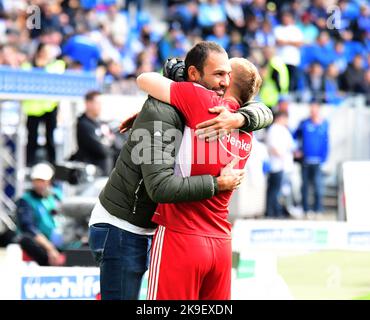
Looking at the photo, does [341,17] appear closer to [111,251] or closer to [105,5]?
[105,5]

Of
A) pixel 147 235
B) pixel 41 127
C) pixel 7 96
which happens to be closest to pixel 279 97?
pixel 41 127

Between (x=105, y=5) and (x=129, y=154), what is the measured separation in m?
14.9

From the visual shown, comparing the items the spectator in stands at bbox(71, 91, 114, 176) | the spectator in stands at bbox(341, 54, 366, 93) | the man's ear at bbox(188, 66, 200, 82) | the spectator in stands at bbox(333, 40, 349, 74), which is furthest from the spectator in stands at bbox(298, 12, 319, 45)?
the man's ear at bbox(188, 66, 200, 82)

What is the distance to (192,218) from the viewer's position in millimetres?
5090

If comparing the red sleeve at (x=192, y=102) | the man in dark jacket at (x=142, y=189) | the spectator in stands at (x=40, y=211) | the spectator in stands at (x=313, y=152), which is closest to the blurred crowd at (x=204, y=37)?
the spectator in stands at (x=313, y=152)

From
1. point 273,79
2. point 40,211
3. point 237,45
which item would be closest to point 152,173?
point 40,211

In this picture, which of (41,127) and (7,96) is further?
(41,127)

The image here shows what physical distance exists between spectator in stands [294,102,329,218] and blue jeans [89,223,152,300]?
11.8m

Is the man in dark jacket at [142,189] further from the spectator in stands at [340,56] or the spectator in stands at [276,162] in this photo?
the spectator in stands at [340,56]

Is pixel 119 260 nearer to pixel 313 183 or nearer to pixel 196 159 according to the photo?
pixel 196 159

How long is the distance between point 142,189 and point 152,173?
237 mm

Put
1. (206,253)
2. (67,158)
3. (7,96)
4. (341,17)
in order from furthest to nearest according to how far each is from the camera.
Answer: (341,17)
(67,158)
(7,96)
(206,253)

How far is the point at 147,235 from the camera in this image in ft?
17.4

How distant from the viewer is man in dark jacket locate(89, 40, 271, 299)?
4.98 m
